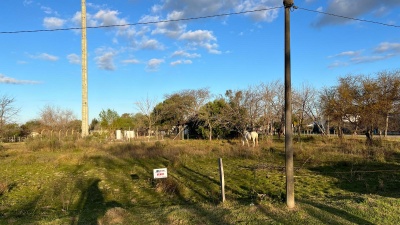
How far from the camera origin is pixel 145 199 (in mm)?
10328

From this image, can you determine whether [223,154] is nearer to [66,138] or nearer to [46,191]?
[46,191]

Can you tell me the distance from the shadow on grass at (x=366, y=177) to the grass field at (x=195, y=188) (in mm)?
31

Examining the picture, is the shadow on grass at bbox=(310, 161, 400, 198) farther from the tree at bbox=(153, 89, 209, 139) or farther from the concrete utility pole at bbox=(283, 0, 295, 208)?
the tree at bbox=(153, 89, 209, 139)

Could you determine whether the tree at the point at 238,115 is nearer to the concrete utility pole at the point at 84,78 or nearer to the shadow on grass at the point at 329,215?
the concrete utility pole at the point at 84,78

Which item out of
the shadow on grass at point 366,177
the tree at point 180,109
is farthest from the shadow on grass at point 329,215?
the tree at point 180,109

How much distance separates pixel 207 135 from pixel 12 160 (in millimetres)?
25196

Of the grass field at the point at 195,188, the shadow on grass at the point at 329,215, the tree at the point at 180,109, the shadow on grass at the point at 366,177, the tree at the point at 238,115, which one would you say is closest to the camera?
the shadow on grass at the point at 329,215

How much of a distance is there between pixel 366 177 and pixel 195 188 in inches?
258

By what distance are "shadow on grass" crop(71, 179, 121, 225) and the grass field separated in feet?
0.08

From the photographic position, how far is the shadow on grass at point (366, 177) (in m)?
10.4

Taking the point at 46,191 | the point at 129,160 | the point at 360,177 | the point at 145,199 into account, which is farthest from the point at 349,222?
the point at 129,160

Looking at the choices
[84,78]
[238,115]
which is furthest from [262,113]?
[84,78]

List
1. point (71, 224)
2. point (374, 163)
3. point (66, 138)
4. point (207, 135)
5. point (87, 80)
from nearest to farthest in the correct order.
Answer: point (71, 224), point (374, 163), point (66, 138), point (87, 80), point (207, 135)

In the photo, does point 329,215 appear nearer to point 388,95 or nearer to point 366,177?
point 366,177
